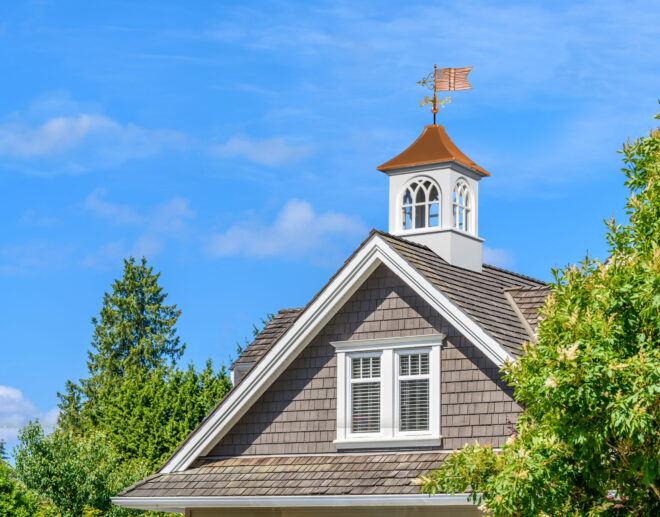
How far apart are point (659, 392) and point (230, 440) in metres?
11.9

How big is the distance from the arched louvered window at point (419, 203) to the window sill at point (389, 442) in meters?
5.35

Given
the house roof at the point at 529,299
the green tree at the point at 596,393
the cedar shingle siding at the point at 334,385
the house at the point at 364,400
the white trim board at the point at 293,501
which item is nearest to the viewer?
the green tree at the point at 596,393

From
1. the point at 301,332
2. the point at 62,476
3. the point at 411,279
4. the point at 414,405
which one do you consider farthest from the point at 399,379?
the point at 62,476

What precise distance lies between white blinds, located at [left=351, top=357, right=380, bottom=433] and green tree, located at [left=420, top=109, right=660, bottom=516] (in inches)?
277

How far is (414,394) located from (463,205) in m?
5.38

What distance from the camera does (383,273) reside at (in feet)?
65.6

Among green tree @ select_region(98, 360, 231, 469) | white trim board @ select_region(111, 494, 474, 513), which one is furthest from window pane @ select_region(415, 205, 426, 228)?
green tree @ select_region(98, 360, 231, 469)

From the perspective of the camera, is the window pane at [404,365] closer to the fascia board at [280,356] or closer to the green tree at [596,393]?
the fascia board at [280,356]

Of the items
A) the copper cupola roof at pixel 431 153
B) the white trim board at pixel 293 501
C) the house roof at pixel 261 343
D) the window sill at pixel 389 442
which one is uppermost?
the copper cupola roof at pixel 431 153

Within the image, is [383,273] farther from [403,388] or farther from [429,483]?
[429,483]

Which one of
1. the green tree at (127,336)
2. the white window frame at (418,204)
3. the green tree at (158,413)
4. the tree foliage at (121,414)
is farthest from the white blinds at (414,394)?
the green tree at (127,336)

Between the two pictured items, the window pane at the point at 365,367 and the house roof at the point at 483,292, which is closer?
the house roof at the point at 483,292

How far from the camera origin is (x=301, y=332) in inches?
796

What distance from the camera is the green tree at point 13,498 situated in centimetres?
2744
